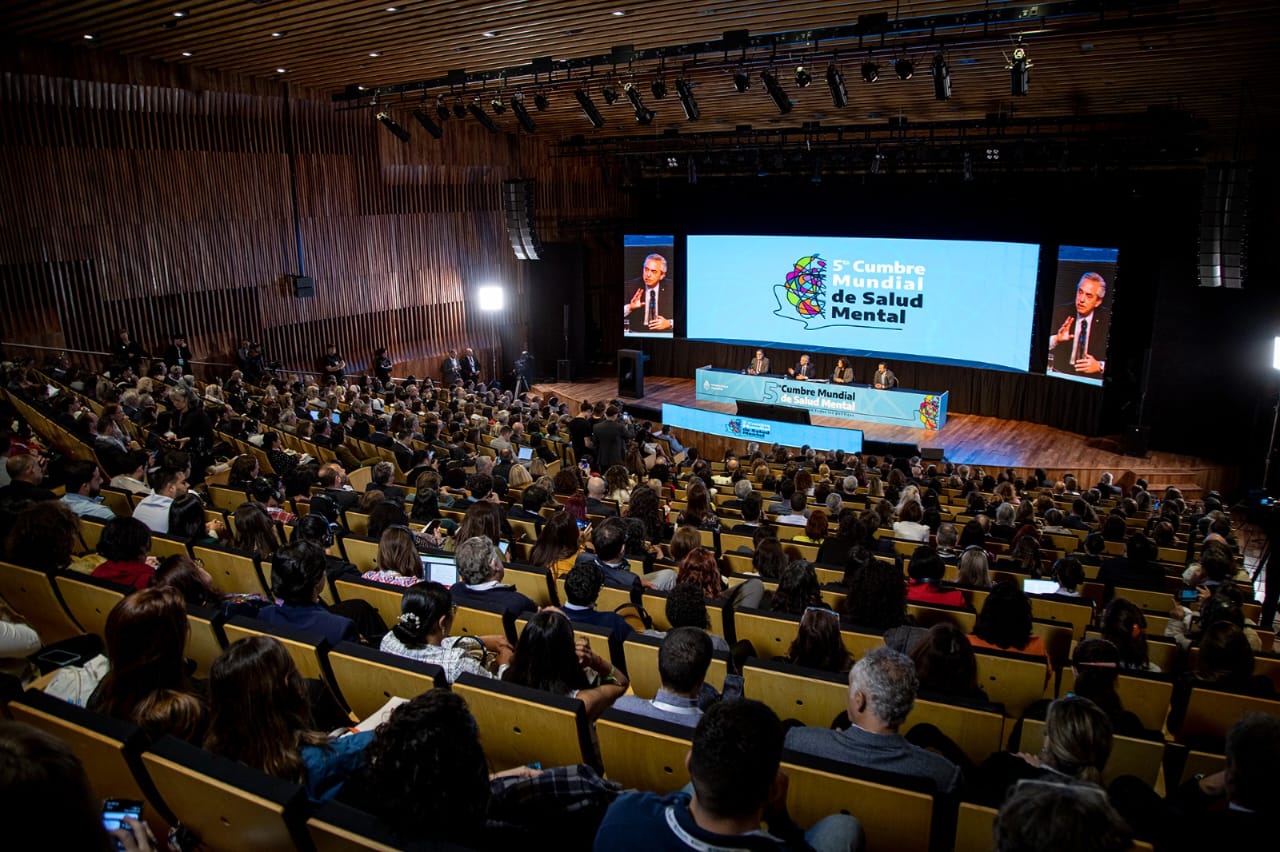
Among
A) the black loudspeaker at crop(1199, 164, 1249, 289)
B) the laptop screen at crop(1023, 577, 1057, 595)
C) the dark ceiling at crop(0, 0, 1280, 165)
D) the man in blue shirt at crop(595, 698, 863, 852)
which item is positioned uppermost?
the dark ceiling at crop(0, 0, 1280, 165)

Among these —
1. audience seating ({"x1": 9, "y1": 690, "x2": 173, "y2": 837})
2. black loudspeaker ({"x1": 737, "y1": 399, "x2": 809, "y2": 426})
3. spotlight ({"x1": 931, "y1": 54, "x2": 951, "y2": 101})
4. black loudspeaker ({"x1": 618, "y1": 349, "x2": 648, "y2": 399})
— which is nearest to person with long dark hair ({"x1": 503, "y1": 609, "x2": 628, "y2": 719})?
audience seating ({"x1": 9, "y1": 690, "x2": 173, "y2": 837})

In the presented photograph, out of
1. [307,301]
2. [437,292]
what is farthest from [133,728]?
[437,292]

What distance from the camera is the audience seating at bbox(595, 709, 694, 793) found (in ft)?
8.33

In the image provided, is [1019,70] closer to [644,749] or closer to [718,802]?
[644,749]

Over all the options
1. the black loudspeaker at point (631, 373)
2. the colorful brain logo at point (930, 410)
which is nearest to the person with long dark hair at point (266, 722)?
the colorful brain logo at point (930, 410)

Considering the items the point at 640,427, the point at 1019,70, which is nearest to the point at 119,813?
the point at 1019,70

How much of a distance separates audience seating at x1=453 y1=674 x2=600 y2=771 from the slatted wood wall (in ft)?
41.2

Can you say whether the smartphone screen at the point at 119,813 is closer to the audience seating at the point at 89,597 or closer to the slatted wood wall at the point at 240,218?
the audience seating at the point at 89,597

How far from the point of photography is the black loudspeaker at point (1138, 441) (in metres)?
13.8

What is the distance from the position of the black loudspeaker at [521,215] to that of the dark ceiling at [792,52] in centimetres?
211

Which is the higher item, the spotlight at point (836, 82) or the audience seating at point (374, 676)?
the spotlight at point (836, 82)

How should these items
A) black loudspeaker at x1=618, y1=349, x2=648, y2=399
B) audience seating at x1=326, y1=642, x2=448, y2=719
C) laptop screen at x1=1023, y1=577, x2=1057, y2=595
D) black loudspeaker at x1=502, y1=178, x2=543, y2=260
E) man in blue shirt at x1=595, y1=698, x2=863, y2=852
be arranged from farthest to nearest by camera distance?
black loudspeaker at x1=618, y1=349, x2=648, y2=399 → black loudspeaker at x1=502, y1=178, x2=543, y2=260 → laptop screen at x1=1023, y1=577, x2=1057, y2=595 → audience seating at x1=326, y1=642, x2=448, y2=719 → man in blue shirt at x1=595, y1=698, x2=863, y2=852

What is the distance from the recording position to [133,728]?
2.24 m

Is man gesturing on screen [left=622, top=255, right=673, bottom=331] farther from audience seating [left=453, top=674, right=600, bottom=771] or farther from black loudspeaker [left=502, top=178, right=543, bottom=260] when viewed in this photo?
audience seating [left=453, top=674, right=600, bottom=771]
